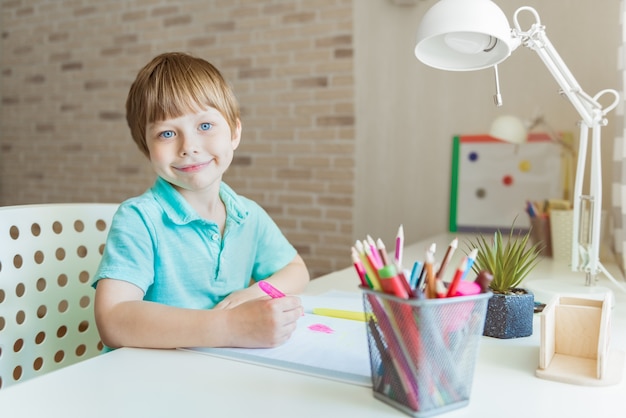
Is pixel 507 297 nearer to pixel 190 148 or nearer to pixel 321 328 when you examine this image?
pixel 321 328

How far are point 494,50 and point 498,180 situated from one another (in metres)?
1.38

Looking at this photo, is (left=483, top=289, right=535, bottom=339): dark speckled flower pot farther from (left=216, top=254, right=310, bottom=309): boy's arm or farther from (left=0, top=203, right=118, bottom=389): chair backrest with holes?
(left=0, top=203, right=118, bottom=389): chair backrest with holes

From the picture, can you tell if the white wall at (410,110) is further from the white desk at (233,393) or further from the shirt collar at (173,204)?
the white desk at (233,393)

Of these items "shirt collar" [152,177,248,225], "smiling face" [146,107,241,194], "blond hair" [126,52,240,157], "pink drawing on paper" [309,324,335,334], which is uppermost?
"blond hair" [126,52,240,157]

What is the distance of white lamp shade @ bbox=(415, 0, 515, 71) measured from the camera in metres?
0.93

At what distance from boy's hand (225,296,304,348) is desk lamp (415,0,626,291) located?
0.49 meters

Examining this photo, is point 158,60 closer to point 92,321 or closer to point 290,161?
point 92,321

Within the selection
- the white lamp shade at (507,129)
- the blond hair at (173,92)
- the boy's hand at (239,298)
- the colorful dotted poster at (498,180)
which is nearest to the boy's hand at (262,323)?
the boy's hand at (239,298)

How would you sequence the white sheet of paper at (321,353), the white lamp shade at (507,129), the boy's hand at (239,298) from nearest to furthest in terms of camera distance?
the white sheet of paper at (321,353), the boy's hand at (239,298), the white lamp shade at (507,129)

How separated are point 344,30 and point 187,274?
1611 mm

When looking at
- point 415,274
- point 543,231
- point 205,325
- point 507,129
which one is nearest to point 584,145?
point 543,231

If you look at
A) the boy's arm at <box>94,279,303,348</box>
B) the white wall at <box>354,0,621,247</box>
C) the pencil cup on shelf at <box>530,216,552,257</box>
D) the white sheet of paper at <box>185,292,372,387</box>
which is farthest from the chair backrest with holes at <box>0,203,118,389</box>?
the white wall at <box>354,0,621,247</box>

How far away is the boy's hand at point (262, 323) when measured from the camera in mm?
800

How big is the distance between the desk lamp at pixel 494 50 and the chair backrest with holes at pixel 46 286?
776 millimetres
